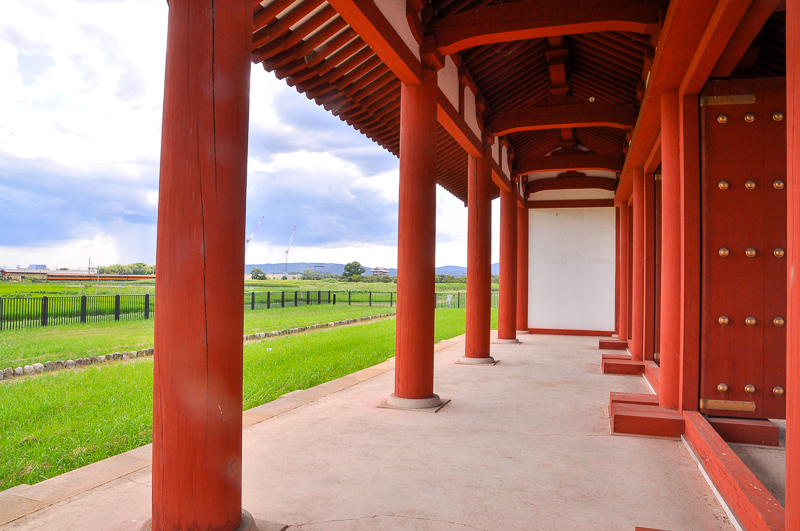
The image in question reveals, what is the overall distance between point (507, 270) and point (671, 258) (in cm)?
606

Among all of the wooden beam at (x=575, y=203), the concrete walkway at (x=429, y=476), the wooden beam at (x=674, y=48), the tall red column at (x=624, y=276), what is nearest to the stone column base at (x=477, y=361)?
the concrete walkway at (x=429, y=476)

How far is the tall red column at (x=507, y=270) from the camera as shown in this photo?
33.1ft

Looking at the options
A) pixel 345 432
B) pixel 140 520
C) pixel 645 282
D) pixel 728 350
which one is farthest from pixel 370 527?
pixel 645 282

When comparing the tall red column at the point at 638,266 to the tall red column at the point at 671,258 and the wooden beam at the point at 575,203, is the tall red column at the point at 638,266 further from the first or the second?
the wooden beam at the point at 575,203

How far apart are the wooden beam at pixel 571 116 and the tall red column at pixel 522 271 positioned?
15.6 ft

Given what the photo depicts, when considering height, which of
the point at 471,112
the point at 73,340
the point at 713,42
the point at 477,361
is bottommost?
the point at 73,340

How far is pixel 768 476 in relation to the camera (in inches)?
123

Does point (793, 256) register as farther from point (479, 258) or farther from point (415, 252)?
point (479, 258)

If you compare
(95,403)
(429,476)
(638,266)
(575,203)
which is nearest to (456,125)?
(638,266)

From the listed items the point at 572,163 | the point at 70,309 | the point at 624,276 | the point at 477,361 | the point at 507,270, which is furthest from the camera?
the point at 70,309

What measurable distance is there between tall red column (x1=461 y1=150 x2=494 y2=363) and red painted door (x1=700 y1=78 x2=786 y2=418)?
345cm

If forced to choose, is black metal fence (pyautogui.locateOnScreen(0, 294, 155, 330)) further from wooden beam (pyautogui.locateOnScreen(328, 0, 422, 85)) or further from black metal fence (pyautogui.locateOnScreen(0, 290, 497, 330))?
wooden beam (pyautogui.locateOnScreen(328, 0, 422, 85))

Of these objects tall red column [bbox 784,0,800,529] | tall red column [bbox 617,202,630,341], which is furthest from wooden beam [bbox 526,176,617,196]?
tall red column [bbox 784,0,800,529]

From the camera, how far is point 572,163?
9664mm
